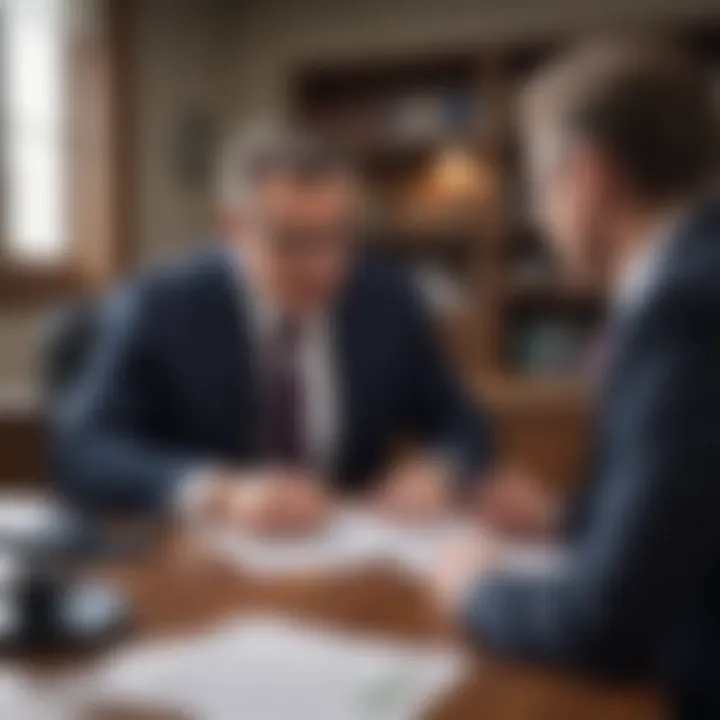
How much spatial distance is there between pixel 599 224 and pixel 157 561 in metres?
0.63

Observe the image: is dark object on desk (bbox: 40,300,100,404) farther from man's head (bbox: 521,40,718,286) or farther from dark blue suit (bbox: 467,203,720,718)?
dark blue suit (bbox: 467,203,720,718)

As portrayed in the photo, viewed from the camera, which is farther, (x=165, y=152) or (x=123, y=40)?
(x=165, y=152)

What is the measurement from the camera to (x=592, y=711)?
924 millimetres

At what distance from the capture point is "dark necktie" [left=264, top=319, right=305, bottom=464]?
1.97m

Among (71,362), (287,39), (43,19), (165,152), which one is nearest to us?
(71,362)

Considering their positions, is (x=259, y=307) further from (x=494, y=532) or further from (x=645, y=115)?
(x=645, y=115)

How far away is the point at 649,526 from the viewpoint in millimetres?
988

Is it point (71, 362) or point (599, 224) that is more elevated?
point (71, 362)

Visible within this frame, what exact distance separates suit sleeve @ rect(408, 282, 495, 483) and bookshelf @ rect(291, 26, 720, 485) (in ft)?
6.43

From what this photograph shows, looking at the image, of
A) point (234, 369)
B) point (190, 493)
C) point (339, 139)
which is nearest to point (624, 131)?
point (190, 493)

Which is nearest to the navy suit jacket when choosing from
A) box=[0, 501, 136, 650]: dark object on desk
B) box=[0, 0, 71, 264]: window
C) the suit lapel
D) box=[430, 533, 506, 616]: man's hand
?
the suit lapel

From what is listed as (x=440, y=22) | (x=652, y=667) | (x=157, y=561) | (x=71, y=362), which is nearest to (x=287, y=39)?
(x=440, y=22)

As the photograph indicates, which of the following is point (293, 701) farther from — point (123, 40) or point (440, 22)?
point (440, 22)

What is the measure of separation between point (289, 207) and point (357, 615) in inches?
35.4
